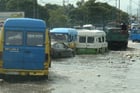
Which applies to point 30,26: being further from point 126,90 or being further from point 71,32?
point 71,32

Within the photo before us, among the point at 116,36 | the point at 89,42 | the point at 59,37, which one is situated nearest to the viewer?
the point at 59,37

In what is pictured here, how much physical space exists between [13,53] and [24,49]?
46 centimetres

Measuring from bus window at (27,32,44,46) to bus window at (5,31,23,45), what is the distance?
324 mm

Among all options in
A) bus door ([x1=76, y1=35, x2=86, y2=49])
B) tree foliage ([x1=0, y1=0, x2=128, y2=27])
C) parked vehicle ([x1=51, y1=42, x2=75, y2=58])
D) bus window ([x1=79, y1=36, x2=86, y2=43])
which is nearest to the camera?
parked vehicle ([x1=51, y1=42, x2=75, y2=58])

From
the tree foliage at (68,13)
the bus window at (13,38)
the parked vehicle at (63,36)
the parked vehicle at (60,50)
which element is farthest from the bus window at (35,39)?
the tree foliage at (68,13)

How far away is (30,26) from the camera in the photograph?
2064 centimetres

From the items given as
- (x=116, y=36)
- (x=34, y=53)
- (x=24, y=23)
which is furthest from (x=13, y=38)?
(x=116, y=36)

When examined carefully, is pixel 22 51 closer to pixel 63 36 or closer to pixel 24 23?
pixel 24 23

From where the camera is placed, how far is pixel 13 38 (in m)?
20.5

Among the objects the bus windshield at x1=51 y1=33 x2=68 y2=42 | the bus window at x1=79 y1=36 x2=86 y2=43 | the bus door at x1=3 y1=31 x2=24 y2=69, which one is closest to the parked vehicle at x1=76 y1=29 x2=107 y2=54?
the bus window at x1=79 y1=36 x2=86 y2=43

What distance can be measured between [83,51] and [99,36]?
8.02 feet

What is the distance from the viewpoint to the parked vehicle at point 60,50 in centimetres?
3915

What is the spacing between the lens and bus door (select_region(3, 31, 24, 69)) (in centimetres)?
2016

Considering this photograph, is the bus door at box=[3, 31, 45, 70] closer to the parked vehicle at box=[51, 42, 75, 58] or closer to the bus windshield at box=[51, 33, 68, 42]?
the parked vehicle at box=[51, 42, 75, 58]
